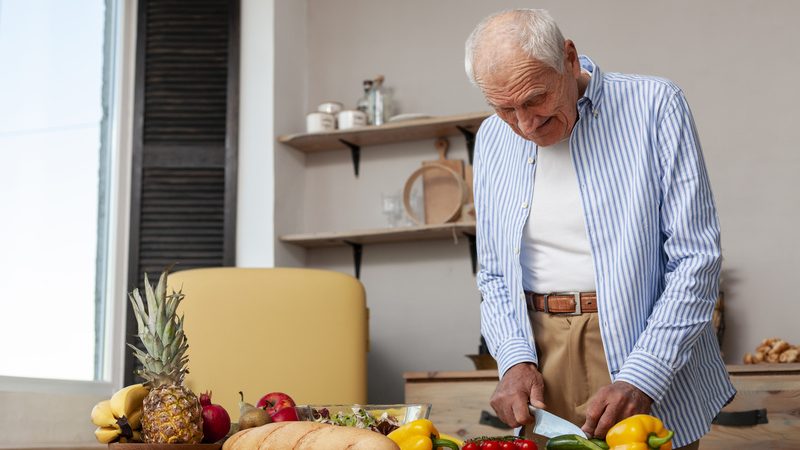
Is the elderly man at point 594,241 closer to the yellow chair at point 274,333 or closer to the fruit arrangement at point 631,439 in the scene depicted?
the fruit arrangement at point 631,439

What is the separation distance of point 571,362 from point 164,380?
745 mm

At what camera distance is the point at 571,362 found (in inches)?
67.7

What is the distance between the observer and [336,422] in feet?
4.52

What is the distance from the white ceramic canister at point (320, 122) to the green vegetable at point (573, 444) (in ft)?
9.03

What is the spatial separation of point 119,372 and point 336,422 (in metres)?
2.42

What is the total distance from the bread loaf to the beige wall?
2522 millimetres

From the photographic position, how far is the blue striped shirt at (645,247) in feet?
5.12

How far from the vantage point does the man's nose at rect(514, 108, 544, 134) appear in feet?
5.32

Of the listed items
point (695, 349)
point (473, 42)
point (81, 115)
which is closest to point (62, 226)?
point (81, 115)

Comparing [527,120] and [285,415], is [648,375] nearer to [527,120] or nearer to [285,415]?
[527,120]

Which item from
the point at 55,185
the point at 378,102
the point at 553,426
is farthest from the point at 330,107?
the point at 553,426

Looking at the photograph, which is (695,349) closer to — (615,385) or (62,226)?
(615,385)

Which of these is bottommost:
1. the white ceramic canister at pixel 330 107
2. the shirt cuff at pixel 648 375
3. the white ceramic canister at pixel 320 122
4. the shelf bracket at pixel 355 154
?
the shirt cuff at pixel 648 375

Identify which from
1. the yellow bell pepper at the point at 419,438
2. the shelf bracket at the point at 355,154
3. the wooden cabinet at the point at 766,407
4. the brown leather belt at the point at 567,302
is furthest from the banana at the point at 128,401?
the shelf bracket at the point at 355,154
